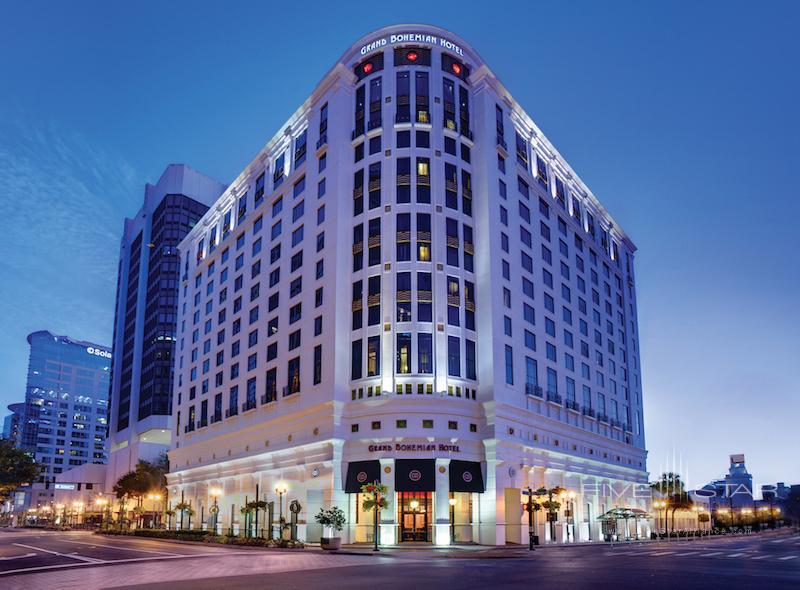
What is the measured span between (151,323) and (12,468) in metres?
48.1

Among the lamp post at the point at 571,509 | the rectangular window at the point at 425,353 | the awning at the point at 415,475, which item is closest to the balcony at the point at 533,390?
the lamp post at the point at 571,509

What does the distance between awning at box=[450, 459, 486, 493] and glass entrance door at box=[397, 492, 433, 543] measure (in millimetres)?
2740

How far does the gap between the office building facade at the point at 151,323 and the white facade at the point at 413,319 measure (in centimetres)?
5453

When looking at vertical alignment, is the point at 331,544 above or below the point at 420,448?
below

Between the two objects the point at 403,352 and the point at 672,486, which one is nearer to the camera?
the point at 403,352

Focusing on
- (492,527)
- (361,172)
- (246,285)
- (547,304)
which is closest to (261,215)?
(246,285)

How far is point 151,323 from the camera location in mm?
153000

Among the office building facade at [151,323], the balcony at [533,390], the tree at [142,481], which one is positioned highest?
the office building facade at [151,323]

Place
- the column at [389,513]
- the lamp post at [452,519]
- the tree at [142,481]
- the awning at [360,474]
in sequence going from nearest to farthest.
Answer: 1. the column at [389,513]
2. the awning at [360,474]
3. the lamp post at [452,519]
4. the tree at [142,481]

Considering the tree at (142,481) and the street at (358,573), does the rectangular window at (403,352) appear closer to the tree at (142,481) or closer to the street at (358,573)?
the street at (358,573)

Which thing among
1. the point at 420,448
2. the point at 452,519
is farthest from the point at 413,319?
the point at 452,519

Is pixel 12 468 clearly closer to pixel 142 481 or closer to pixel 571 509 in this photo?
pixel 142 481

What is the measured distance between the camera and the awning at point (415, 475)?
60000 millimetres

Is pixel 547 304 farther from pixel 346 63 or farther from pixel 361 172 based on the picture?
pixel 346 63
